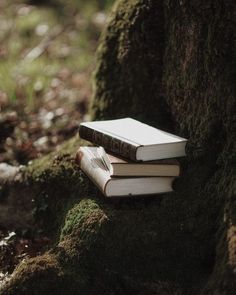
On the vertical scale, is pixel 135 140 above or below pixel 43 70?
above

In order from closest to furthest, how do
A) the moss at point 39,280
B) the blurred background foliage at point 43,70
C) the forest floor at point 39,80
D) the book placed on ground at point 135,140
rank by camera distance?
the moss at point 39,280 → the book placed on ground at point 135,140 → the forest floor at point 39,80 → the blurred background foliage at point 43,70

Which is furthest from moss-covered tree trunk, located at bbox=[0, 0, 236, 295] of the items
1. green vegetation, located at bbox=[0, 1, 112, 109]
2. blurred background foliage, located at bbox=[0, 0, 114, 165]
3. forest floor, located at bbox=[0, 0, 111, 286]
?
green vegetation, located at bbox=[0, 1, 112, 109]

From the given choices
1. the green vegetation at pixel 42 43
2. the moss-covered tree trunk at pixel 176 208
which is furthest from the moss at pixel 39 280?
the green vegetation at pixel 42 43

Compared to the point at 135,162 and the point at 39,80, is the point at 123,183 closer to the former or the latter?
the point at 135,162

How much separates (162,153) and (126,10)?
109 cm

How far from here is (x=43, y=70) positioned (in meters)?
5.61

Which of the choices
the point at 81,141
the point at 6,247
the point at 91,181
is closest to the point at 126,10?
the point at 81,141

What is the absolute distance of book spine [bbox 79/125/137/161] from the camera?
2736 millimetres

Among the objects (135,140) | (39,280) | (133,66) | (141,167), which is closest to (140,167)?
(141,167)

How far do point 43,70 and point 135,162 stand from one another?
3.05m

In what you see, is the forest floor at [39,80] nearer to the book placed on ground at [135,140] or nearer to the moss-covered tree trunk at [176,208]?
the moss-covered tree trunk at [176,208]

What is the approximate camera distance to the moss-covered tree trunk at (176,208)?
2.53m

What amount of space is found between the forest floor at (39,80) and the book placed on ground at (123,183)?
569 millimetres

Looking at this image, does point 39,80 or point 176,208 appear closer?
point 176,208
